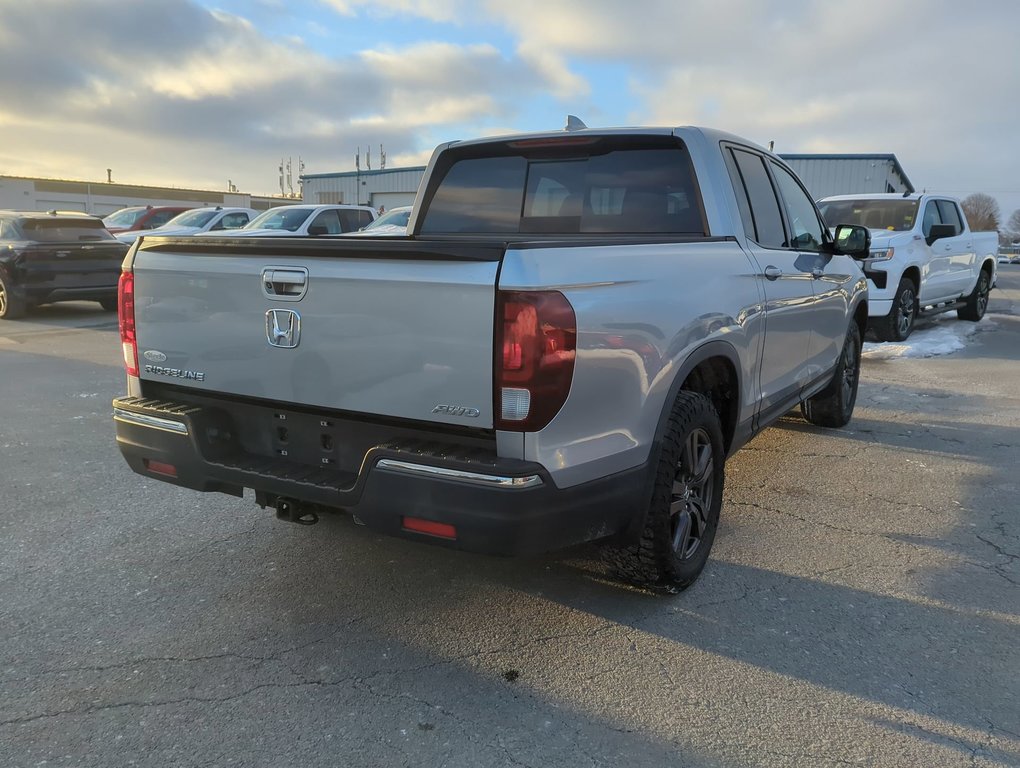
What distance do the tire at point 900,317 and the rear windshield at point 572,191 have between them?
25.3 feet

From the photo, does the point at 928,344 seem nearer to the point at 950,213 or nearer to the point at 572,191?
the point at 950,213

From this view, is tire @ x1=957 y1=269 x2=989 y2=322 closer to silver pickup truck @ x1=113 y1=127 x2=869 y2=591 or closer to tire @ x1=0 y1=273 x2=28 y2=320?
silver pickup truck @ x1=113 y1=127 x2=869 y2=591

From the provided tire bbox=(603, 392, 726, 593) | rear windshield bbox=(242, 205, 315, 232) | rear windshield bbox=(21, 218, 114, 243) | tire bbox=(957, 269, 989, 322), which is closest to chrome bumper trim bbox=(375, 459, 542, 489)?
tire bbox=(603, 392, 726, 593)

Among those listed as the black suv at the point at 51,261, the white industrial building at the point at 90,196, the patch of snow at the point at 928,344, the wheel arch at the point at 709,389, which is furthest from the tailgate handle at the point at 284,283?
the white industrial building at the point at 90,196

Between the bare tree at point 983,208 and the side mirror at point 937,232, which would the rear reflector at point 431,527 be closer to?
the side mirror at point 937,232

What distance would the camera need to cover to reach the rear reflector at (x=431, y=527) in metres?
2.52

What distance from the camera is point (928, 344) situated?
10680mm

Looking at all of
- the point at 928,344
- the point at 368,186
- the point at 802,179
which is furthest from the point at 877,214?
the point at 368,186

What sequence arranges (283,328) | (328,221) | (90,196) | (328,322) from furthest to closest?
1. (90,196)
2. (328,221)
3. (283,328)
4. (328,322)

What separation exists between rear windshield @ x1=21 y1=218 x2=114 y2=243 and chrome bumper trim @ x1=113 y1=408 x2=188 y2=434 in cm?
1064

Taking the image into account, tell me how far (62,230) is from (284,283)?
454 inches

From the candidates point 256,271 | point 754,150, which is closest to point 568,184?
point 754,150

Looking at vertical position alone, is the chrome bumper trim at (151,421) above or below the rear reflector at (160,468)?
above

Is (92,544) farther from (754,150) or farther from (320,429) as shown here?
(754,150)
